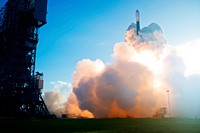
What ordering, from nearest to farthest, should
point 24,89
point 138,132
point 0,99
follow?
1. point 138,132
2. point 0,99
3. point 24,89

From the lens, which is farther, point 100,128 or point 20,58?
point 20,58

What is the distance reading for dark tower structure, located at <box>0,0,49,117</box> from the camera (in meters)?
81.0

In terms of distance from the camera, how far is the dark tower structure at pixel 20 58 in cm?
8100

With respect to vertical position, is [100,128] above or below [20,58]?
below

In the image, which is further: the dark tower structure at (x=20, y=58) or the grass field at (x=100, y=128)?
the dark tower structure at (x=20, y=58)

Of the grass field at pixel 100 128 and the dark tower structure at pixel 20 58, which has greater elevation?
the dark tower structure at pixel 20 58

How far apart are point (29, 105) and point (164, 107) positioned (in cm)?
5384

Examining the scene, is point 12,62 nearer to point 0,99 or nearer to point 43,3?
point 0,99

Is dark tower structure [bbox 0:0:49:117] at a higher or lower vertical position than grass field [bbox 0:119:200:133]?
higher

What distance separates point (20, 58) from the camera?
90938 millimetres

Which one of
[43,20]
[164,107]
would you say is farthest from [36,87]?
[164,107]

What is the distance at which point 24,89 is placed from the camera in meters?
84.4

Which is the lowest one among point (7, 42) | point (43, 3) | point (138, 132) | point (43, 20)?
point (138, 132)

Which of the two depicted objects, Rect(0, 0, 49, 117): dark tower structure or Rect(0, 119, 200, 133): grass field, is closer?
Rect(0, 119, 200, 133): grass field
